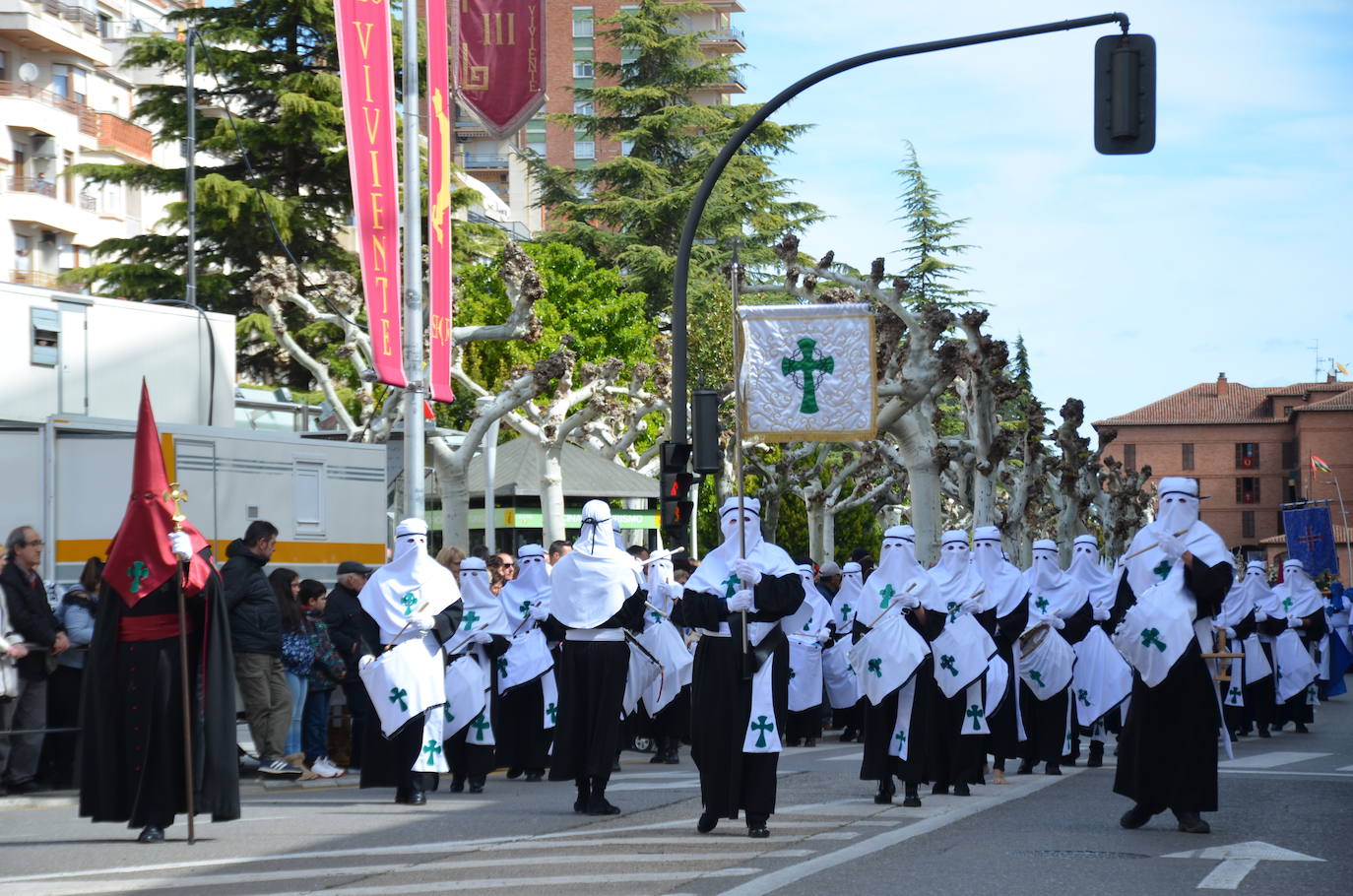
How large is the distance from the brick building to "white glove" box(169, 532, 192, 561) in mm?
134027

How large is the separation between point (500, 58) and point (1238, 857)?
14.4m

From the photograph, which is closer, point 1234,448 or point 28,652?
point 28,652

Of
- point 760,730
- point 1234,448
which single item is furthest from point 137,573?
Result: point 1234,448

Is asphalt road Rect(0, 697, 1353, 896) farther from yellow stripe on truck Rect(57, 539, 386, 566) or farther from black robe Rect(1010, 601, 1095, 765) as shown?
yellow stripe on truck Rect(57, 539, 386, 566)

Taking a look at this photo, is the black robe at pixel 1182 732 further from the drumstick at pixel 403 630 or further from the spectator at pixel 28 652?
the spectator at pixel 28 652

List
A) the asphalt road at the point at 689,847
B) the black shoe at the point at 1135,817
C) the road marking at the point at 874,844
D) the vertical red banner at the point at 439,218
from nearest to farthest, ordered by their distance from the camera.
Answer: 1. the road marking at the point at 874,844
2. the asphalt road at the point at 689,847
3. the black shoe at the point at 1135,817
4. the vertical red banner at the point at 439,218

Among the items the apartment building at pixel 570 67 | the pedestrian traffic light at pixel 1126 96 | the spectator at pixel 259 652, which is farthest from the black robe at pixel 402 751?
the apartment building at pixel 570 67

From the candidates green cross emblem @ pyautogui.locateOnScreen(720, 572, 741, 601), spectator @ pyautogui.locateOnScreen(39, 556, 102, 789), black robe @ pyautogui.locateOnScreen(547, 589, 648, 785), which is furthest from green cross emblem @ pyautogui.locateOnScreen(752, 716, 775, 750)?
spectator @ pyautogui.locateOnScreen(39, 556, 102, 789)

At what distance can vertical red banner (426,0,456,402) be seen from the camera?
21.5 metres

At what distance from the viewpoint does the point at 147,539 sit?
11.3 m

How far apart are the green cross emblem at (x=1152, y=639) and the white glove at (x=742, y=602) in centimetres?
226

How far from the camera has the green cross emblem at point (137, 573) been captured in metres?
11.4

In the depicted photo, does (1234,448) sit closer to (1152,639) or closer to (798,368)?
(798,368)

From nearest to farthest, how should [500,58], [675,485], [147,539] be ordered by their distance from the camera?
[147,539] < [675,485] < [500,58]
